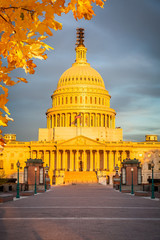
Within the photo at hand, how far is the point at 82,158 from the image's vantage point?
13075cm

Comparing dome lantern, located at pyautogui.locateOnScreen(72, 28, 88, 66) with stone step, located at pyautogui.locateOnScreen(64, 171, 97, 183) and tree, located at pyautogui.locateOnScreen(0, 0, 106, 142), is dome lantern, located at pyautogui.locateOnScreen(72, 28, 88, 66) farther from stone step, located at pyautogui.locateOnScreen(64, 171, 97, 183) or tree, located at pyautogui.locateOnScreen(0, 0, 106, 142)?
tree, located at pyautogui.locateOnScreen(0, 0, 106, 142)

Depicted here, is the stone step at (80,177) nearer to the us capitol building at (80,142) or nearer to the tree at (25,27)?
the us capitol building at (80,142)

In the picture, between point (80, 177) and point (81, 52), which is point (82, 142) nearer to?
point (80, 177)

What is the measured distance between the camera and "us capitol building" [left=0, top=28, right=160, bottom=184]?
129125mm

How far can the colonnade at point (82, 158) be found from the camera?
425 feet

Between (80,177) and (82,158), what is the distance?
742 inches

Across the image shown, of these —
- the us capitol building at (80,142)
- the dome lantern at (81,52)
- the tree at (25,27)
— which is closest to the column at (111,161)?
the us capitol building at (80,142)

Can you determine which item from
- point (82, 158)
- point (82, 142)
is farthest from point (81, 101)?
point (82, 158)

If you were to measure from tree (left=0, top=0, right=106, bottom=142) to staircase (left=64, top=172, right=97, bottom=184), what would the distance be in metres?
102

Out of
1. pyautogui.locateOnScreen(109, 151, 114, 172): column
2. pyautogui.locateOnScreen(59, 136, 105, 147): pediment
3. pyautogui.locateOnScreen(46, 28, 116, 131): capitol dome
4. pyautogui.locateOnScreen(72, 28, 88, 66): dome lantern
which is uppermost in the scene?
pyautogui.locateOnScreen(72, 28, 88, 66): dome lantern

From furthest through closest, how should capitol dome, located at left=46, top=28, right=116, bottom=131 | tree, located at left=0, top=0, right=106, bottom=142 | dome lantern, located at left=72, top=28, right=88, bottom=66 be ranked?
dome lantern, located at left=72, top=28, right=88, bottom=66
capitol dome, located at left=46, top=28, right=116, bottom=131
tree, located at left=0, top=0, right=106, bottom=142

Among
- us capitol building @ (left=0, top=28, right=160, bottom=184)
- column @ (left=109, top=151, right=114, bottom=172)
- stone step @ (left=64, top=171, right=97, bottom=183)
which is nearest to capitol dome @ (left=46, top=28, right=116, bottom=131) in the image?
us capitol building @ (left=0, top=28, right=160, bottom=184)

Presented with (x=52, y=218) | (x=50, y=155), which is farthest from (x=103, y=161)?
(x=52, y=218)

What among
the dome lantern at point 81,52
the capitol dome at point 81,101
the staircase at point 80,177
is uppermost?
the dome lantern at point 81,52
